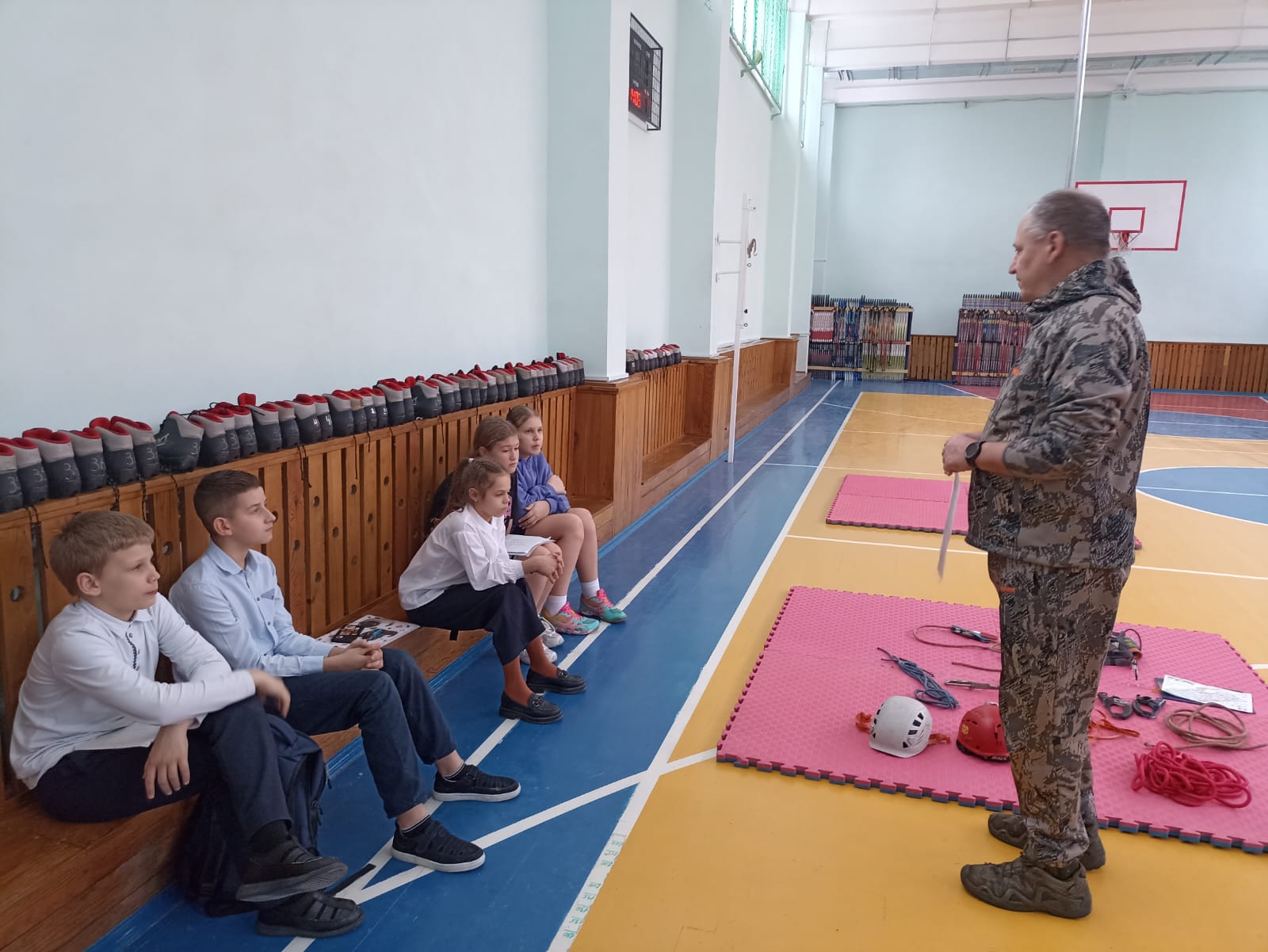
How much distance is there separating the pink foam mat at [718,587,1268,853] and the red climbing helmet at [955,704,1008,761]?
35 mm

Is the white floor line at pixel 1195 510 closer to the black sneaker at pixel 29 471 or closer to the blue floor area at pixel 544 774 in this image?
the blue floor area at pixel 544 774

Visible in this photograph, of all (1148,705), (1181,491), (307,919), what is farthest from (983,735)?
(1181,491)

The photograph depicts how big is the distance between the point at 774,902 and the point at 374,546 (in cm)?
216

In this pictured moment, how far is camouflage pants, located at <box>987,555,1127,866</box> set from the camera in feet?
6.97

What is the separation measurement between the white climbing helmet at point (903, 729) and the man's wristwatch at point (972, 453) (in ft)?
3.92

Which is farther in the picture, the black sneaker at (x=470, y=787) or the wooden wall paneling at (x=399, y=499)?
the wooden wall paneling at (x=399, y=499)

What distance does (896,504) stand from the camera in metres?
6.69

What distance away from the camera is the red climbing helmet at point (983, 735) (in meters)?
2.99

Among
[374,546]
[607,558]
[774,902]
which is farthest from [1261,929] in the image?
[607,558]

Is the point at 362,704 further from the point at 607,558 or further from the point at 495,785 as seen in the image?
the point at 607,558

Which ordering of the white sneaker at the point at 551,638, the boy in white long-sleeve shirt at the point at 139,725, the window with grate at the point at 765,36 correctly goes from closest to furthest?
1. the boy in white long-sleeve shirt at the point at 139,725
2. the white sneaker at the point at 551,638
3. the window with grate at the point at 765,36

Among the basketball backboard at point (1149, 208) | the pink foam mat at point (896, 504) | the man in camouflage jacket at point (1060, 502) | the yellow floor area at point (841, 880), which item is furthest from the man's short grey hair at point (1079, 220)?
the basketball backboard at point (1149, 208)

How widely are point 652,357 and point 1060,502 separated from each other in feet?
17.4

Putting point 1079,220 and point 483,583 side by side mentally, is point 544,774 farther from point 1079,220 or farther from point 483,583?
point 1079,220
